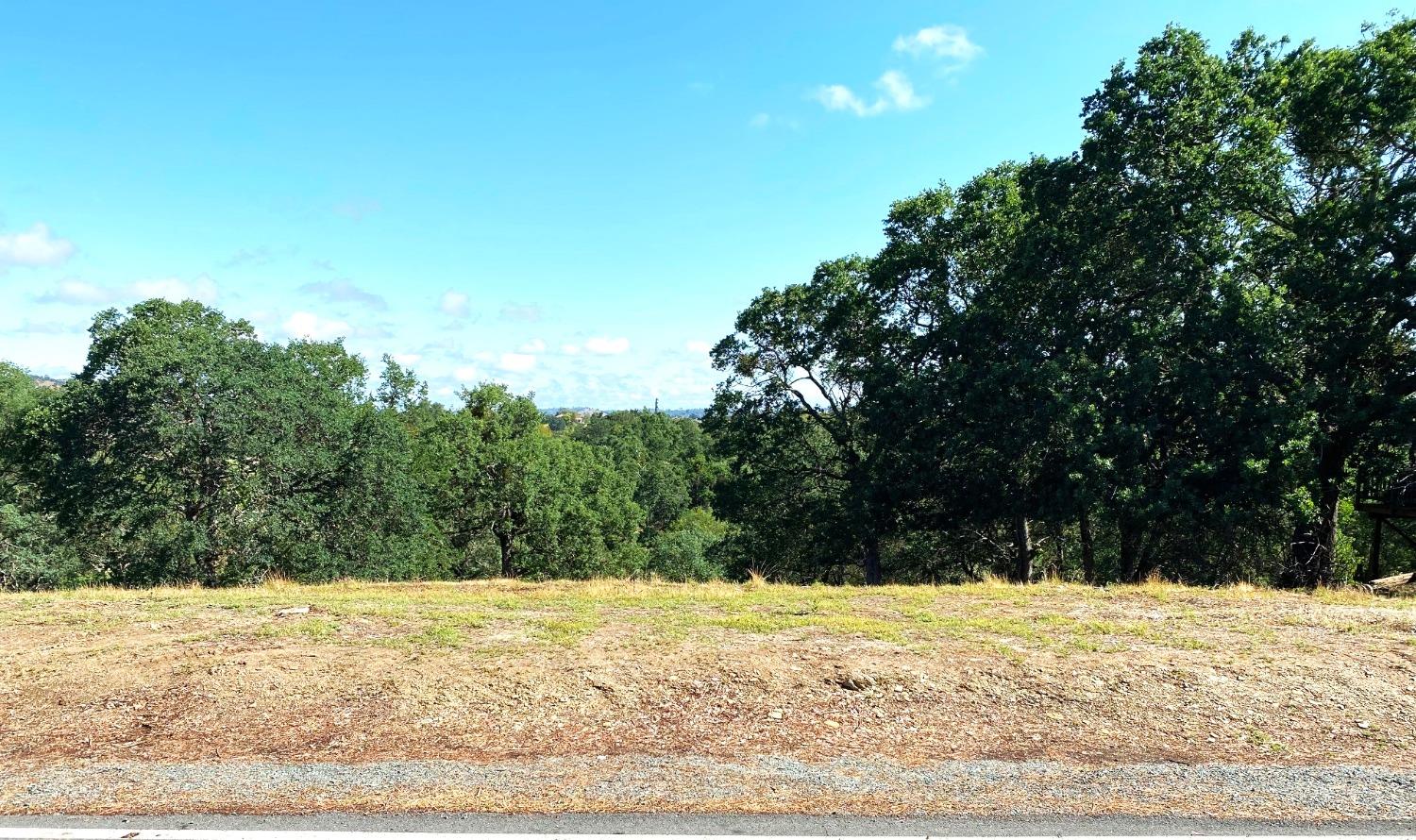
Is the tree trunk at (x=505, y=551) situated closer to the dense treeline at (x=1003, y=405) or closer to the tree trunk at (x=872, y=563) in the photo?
the dense treeline at (x=1003, y=405)

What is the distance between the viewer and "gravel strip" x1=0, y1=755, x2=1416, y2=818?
195 inches

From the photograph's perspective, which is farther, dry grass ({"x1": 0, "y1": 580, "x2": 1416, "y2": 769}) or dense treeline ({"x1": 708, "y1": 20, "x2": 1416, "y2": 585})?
dense treeline ({"x1": 708, "y1": 20, "x2": 1416, "y2": 585})

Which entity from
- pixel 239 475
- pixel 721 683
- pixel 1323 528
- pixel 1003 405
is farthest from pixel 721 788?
pixel 239 475

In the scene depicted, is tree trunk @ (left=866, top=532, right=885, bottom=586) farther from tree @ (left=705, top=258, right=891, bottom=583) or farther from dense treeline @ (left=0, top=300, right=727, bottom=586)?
dense treeline @ (left=0, top=300, right=727, bottom=586)

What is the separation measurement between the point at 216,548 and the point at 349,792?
22.3m

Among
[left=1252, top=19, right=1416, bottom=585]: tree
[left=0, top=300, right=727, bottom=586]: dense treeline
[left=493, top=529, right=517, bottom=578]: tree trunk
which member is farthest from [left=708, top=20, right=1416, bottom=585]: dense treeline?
[left=493, top=529, right=517, bottom=578]: tree trunk

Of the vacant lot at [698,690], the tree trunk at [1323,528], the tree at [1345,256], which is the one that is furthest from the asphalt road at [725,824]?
the tree trunk at [1323,528]

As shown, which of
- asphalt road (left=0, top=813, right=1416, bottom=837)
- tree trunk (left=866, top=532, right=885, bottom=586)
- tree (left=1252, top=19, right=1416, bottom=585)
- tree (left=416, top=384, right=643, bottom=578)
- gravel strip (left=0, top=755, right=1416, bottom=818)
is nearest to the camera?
asphalt road (left=0, top=813, right=1416, bottom=837)

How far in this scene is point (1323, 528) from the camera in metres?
15.8

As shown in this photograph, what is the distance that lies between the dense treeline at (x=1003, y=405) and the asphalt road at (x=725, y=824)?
11744 mm

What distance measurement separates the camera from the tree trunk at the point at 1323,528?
15242mm

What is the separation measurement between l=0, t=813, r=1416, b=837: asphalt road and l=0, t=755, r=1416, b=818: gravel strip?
0.35ft

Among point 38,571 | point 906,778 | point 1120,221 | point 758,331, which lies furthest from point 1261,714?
point 38,571

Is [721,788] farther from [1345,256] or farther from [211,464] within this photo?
[211,464]
